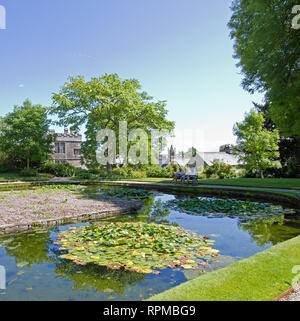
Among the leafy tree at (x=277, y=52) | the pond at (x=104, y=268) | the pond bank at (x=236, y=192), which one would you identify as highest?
the leafy tree at (x=277, y=52)

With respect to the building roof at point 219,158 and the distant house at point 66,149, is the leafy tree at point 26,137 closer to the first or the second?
the distant house at point 66,149

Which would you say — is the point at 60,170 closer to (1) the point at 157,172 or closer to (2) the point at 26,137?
(2) the point at 26,137

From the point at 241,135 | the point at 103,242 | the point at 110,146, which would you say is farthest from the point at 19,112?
the point at 103,242

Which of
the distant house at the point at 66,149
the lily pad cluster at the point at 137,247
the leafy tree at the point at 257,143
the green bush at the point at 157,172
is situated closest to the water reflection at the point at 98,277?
the lily pad cluster at the point at 137,247

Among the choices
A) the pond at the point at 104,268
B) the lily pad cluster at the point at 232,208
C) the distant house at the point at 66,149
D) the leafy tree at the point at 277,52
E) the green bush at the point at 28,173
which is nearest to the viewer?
the pond at the point at 104,268

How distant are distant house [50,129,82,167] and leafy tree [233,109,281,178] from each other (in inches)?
1161

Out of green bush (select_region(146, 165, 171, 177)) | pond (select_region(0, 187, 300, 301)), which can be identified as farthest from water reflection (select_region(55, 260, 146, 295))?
green bush (select_region(146, 165, 171, 177))

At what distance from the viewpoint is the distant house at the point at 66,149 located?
4131 centimetres

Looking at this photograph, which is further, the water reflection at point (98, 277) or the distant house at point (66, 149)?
the distant house at point (66, 149)

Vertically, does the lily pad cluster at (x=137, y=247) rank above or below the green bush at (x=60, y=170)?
below

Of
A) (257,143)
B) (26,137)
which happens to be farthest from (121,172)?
(257,143)

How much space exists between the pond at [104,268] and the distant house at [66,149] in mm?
36565

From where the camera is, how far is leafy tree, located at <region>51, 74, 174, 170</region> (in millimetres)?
24719

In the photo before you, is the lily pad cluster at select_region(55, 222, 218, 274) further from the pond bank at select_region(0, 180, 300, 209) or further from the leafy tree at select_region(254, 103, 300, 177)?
the leafy tree at select_region(254, 103, 300, 177)
